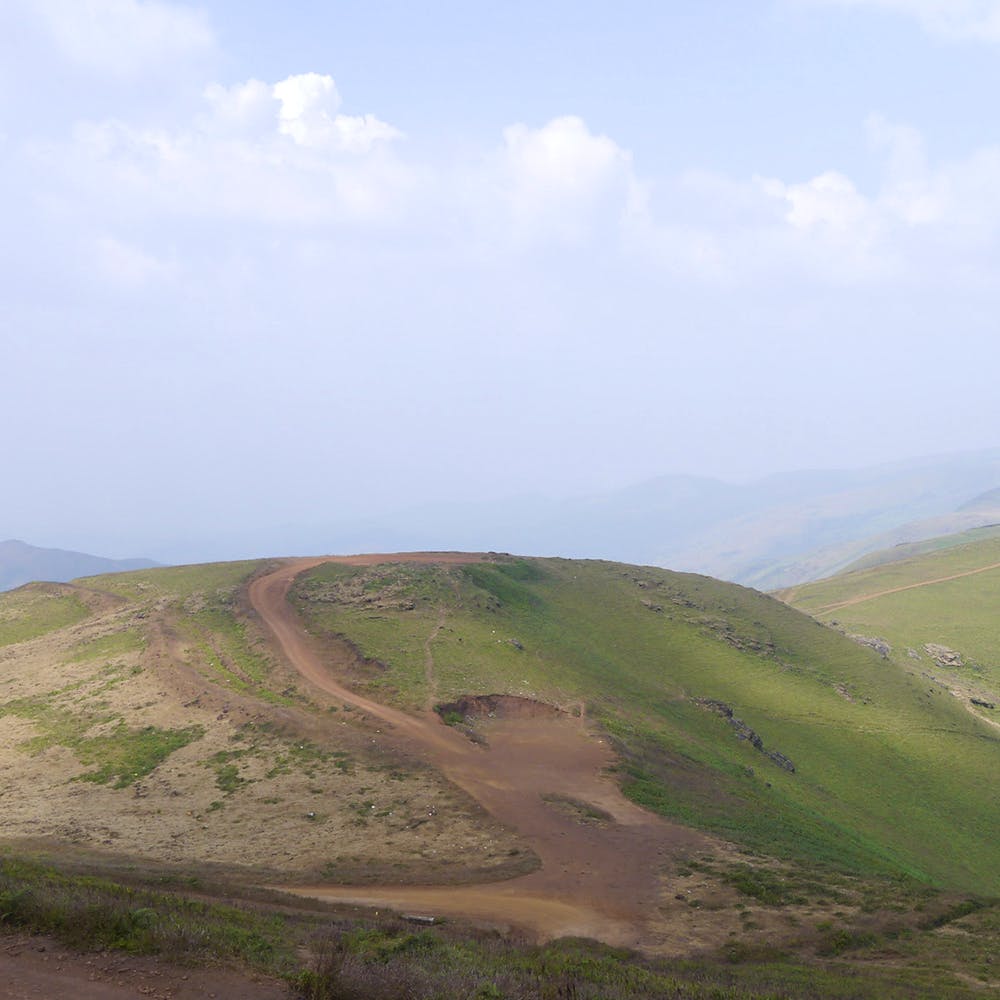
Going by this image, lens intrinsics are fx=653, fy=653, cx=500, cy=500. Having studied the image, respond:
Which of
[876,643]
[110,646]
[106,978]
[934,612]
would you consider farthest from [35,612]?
[934,612]

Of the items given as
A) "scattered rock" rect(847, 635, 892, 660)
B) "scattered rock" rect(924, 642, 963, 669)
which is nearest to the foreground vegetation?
"scattered rock" rect(847, 635, 892, 660)

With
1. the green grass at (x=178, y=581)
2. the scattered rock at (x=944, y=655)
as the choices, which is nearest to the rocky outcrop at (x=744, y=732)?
the green grass at (x=178, y=581)

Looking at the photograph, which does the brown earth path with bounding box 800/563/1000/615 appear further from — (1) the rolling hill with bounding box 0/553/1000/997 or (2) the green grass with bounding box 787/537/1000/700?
(1) the rolling hill with bounding box 0/553/1000/997

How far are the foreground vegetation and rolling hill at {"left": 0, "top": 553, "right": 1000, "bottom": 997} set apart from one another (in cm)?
21

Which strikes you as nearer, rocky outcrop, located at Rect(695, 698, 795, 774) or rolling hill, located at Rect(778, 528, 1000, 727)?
rocky outcrop, located at Rect(695, 698, 795, 774)

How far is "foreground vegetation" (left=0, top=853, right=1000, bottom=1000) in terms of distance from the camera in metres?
13.7

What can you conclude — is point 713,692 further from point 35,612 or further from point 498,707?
point 35,612

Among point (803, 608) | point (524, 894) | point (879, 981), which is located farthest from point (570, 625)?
point (803, 608)

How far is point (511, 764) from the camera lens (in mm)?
35750

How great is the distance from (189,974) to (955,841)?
52250 millimetres

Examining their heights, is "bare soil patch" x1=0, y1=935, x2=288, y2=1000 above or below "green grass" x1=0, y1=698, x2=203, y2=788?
above

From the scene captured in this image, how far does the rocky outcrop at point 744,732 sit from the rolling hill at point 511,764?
0.86 feet

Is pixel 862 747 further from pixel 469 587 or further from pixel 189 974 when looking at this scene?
pixel 189 974

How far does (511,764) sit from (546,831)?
7113 millimetres
